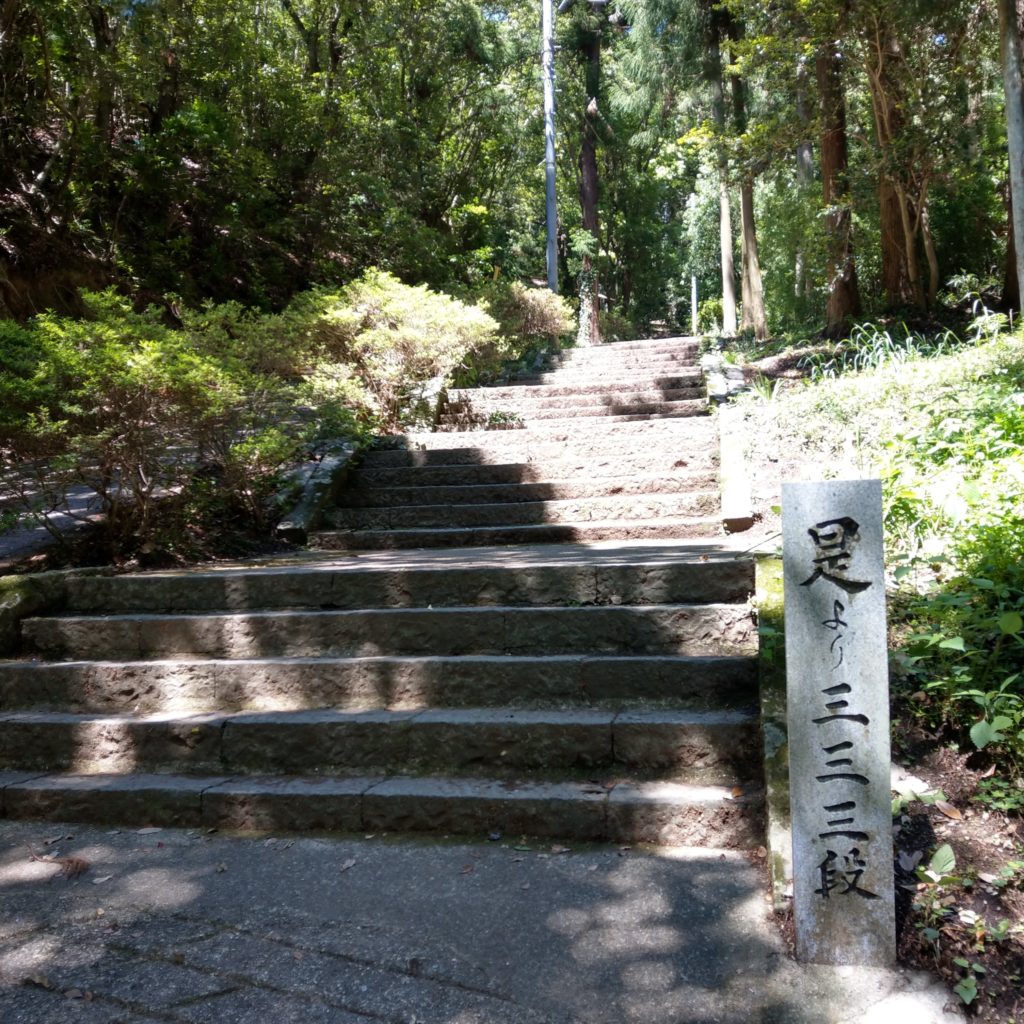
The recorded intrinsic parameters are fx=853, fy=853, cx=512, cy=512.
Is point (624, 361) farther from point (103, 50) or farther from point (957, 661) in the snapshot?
point (957, 661)

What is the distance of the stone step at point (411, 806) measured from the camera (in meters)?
3.01

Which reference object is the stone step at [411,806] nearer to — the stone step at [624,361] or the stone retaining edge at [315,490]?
the stone retaining edge at [315,490]

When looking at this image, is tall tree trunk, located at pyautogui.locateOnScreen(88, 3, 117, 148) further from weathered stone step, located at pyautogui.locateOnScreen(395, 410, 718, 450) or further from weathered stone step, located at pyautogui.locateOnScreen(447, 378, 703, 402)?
weathered stone step, located at pyautogui.locateOnScreen(395, 410, 718, 450)

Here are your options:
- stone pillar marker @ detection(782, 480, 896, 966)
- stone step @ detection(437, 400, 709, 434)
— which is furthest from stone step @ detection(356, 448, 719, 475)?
stone pillar marker @ detection(782, 480, 896, 966)

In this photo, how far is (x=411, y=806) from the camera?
10.6 feet

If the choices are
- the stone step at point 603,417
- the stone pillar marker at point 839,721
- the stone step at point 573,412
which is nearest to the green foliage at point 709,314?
the stone step at point 573,412

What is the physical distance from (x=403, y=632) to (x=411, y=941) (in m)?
1.69

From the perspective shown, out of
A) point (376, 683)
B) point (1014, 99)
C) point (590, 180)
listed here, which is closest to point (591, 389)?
point (1014, 99)

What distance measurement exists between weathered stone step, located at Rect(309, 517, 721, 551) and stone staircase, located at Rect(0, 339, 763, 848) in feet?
1.76

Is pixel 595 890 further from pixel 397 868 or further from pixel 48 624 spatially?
pixel 48 624

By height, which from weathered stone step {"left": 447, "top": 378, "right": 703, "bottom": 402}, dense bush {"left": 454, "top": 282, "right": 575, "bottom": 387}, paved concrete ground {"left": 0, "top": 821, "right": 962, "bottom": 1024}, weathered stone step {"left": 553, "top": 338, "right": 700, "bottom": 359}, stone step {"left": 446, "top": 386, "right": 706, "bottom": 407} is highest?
dense bush {"left": 454, "top": 282, "right": 575, "bottom": 387}

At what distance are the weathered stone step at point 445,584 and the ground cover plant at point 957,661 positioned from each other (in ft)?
2.86

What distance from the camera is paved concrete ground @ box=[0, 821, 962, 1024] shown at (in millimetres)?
2223

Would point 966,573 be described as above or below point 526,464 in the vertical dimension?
below
